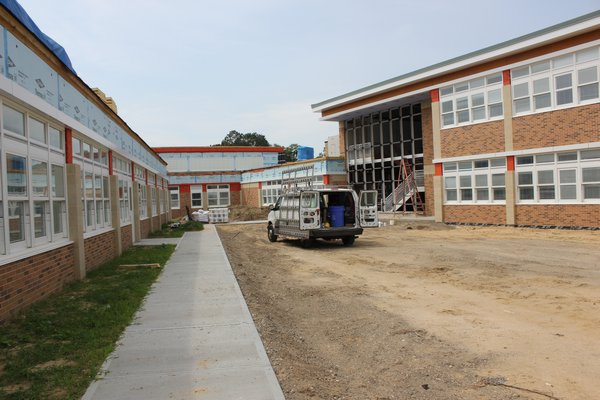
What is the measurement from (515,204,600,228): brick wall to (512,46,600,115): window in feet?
14.2

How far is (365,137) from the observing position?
1436 inches

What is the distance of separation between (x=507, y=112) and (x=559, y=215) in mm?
5324

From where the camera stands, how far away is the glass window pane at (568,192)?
1997 cm

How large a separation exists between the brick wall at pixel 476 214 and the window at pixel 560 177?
4.46ft

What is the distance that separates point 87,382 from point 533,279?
29.7 ft

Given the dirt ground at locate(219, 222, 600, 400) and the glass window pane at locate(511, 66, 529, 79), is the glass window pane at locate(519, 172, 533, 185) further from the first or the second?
the dirt ground at locate(219, 222, 600, 400)

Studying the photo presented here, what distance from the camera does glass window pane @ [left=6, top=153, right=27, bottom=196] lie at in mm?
7281

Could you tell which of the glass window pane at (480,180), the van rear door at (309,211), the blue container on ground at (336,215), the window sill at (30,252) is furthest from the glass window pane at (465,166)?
the window sill at (30,252)

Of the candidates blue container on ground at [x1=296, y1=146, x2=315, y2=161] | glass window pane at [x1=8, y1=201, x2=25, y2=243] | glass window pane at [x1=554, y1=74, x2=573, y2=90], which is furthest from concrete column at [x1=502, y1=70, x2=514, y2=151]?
blue container on ground at [x1=296, y1=146, x2=315, y2=161]

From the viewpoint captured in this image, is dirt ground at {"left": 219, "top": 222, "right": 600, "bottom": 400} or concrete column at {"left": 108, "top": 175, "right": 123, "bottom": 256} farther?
concrete column at {"left": 108, "top": 175, "right": 123, "bottom": 256}

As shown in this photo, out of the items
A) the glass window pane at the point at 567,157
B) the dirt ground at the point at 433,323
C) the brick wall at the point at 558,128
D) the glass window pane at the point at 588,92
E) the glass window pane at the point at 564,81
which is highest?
the glass window pane at the point at 564,81

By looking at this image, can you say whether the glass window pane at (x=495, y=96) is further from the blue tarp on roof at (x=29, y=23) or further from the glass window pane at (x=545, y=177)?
the blue tarp on roof at (x=29, y=23)

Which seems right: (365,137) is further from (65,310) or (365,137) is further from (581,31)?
(65,310)

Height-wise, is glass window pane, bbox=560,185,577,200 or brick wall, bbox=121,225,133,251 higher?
glass window pane, bbox=560,185,577,200
